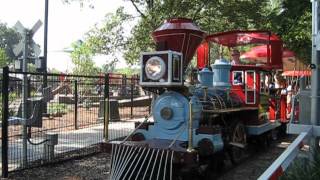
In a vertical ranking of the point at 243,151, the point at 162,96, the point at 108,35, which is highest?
the point at 108,35

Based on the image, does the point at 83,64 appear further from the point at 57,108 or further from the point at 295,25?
the point at 57,108

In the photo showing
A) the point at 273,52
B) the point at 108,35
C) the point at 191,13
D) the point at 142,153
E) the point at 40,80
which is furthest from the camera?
the point at 108,35

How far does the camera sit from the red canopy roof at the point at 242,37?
448 inches

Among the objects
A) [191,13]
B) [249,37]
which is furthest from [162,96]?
[191,13]

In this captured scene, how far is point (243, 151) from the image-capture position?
37.0 feet

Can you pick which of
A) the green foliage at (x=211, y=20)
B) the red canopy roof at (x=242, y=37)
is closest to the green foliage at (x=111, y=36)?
the green foliage at (x=211, y=20)

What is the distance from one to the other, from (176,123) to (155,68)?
1040 millimetres

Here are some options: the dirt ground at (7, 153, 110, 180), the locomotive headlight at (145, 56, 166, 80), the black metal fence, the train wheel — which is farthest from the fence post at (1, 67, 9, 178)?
the train wheel

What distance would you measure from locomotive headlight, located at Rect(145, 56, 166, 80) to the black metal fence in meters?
1.38

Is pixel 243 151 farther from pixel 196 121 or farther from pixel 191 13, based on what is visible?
pixel 191 13

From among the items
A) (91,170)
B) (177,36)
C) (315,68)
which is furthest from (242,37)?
(315,68)

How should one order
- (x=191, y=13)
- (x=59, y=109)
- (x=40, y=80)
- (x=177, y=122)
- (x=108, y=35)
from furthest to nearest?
(x=108, y=35)
(x=191, y=13)
(x=59, y=109)
(x=40, y=80)
(x=177, y=122)

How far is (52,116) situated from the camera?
10.6 metres

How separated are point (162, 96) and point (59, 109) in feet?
11.2
